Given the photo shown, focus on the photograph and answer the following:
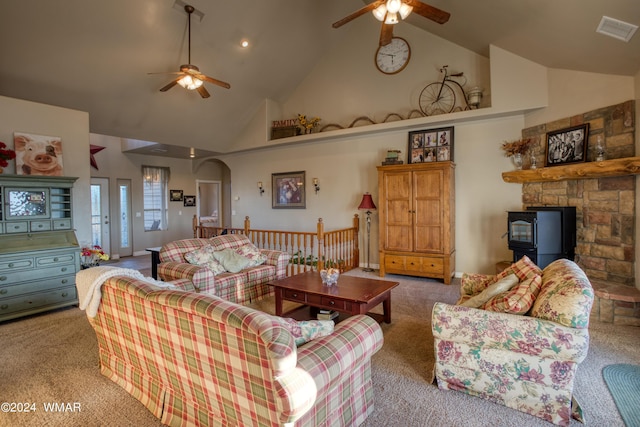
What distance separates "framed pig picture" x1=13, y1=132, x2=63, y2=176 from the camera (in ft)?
14.1

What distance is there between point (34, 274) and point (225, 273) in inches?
87.3

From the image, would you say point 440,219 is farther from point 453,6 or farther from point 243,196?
point 243,196

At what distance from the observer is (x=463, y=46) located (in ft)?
17.6

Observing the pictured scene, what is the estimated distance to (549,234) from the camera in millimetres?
4105

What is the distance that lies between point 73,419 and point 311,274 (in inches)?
98.4

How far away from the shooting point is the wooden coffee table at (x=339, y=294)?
3039 mm

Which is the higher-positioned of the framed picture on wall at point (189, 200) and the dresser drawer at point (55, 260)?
the framed picture on wall at point (189, 200)

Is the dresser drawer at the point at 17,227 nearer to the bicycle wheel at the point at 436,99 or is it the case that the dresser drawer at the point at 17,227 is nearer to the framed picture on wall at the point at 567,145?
the bicycle wheel at the point at 436,99

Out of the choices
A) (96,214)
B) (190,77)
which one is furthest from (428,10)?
(96,214)

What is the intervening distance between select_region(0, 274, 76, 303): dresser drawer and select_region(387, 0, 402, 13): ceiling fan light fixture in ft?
16.0

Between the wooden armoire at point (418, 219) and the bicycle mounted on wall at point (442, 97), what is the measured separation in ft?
3.52

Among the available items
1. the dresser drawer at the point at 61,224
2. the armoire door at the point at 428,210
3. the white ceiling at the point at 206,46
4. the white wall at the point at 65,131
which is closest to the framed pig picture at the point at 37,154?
the white wall at the point at 65,131

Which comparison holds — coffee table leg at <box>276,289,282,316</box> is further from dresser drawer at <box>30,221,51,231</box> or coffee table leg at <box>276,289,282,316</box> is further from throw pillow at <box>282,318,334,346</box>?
dresser drawer at <box>30,221,51,231</box>

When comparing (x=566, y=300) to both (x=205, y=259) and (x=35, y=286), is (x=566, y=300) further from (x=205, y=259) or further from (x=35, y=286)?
(x=35, y=286)
